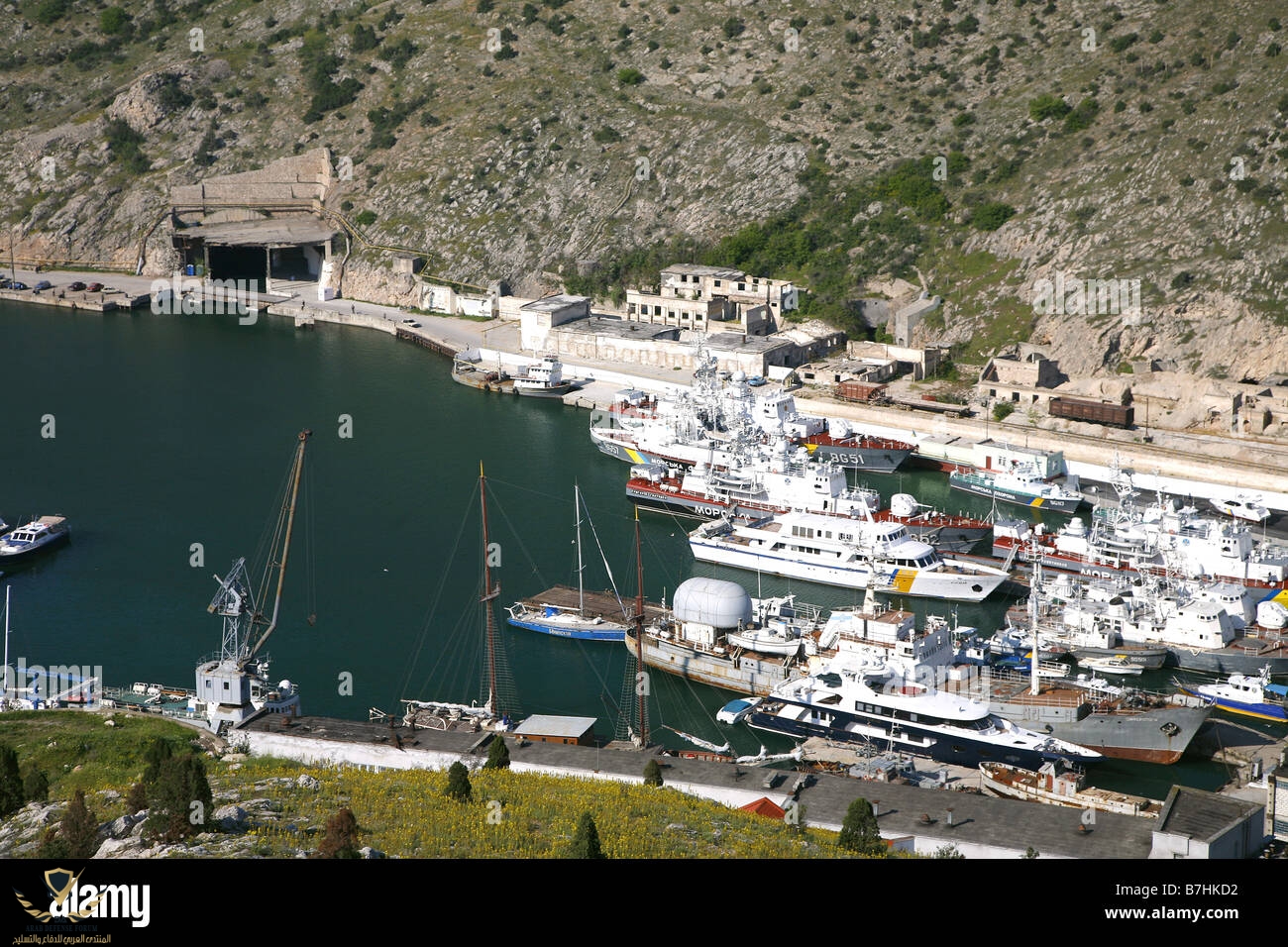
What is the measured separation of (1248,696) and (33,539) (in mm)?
39669

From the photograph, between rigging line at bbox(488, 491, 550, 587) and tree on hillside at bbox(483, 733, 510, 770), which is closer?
tree on hillside at bbox(483, 733, 510, 770)

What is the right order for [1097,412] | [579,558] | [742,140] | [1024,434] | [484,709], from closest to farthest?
[484,709] → [579,558] → [1097,412] → [1024,434] → [742,140]

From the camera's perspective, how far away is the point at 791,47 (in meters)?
105

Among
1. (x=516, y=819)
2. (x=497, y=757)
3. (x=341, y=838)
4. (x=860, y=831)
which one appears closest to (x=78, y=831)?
(x=341, y=838)

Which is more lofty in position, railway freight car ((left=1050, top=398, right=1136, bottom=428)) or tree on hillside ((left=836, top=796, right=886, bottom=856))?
railway freight car ((left=1050, top=398, right=1136, bottom=428))

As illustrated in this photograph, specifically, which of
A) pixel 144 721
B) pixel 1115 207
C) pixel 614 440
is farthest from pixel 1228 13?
pixel 144 721

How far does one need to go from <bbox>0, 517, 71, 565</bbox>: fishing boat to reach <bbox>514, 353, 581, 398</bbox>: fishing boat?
26577 millimetres

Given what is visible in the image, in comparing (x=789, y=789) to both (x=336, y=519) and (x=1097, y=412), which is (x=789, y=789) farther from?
(x=1097, y=412)

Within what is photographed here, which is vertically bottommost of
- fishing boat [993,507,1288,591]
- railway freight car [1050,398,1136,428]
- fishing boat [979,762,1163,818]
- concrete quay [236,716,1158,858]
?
fishing boat [979,762,1163,818]

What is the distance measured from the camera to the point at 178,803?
2778 centimetres

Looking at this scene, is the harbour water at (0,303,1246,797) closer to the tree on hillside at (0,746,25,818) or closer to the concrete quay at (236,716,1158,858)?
the concrete quay at (236,716,1158,858)

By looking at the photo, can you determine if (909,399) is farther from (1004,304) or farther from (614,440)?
(614,440)

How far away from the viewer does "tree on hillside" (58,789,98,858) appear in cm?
2745

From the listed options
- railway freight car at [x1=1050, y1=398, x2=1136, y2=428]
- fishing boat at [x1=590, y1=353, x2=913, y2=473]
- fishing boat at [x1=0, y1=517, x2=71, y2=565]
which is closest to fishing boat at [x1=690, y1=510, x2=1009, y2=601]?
fishing boat at [x1=590, y1=353, x2=913, y2=473]
